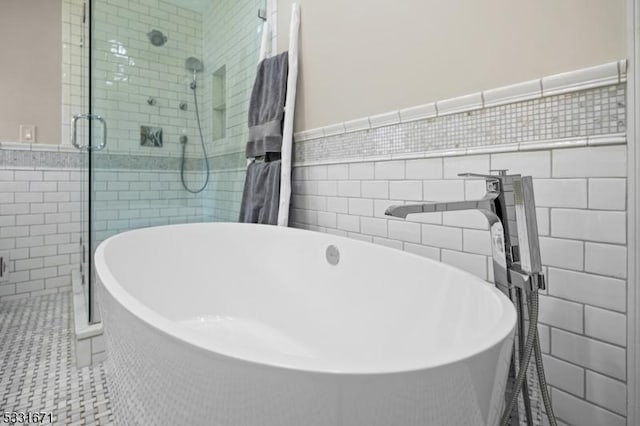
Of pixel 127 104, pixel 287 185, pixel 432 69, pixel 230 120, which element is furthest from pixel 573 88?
pixel 127 104

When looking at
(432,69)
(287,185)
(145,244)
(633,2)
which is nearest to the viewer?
(633,2)

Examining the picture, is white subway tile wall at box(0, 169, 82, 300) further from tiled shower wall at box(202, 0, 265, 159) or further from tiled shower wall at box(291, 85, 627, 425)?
tiled shower wall at box(291, 85, 627, 425)

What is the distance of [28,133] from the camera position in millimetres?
2453

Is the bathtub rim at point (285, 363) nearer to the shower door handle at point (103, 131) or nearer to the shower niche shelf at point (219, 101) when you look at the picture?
the shower door handle at point (103, 131)

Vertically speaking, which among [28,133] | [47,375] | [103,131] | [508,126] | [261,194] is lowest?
[47,375]

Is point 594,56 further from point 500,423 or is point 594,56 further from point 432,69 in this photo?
point 500,423

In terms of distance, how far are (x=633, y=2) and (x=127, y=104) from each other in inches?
88.6

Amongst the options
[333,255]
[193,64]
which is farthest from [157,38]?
[333,255]

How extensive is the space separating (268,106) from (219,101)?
1.94ft

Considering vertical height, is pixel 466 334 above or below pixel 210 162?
below

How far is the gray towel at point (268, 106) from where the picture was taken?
1.91 meters

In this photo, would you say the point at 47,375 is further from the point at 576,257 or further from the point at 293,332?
the point at 576,257

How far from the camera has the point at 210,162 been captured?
2.34 m

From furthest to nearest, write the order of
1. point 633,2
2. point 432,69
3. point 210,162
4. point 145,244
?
point 210,162
point 145,244
point 432,69
point 633,2
